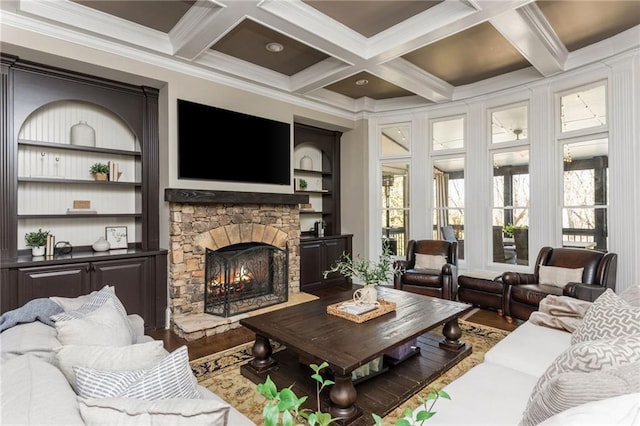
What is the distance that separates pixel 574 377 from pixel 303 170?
5038 mm

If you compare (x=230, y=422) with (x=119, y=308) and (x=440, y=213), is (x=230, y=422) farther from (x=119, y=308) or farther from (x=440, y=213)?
(x=440, y=213)

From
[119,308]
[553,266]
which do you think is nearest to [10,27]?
[119,308]

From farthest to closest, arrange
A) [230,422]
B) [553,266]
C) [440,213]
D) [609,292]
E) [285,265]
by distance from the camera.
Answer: [440,213]
[285,265]
[553,266]
[609,292]
[230,422]

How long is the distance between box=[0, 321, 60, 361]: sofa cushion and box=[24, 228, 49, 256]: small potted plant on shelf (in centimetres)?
216

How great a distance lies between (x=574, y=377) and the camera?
1061 millimetres

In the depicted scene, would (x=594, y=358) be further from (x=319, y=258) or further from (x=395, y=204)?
(x=395, y=204)

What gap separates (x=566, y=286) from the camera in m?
3.55

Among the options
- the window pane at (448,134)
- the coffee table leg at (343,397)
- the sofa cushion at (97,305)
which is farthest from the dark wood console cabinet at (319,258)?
the sofa cushion at (97,305)

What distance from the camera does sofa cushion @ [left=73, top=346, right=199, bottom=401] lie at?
1096mm

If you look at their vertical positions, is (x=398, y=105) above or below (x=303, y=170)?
above

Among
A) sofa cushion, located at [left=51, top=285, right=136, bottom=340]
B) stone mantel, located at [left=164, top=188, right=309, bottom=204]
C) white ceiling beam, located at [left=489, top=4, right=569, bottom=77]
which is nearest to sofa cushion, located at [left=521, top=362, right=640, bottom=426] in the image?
sofa cushion, located at [left=51, top=285, right=136, bottom=340]

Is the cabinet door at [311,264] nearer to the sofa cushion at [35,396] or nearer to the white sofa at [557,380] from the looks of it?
the white sofa at [557,380]

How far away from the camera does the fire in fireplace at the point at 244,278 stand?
414 centimetres

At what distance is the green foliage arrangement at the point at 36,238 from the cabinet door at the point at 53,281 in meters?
0.41
